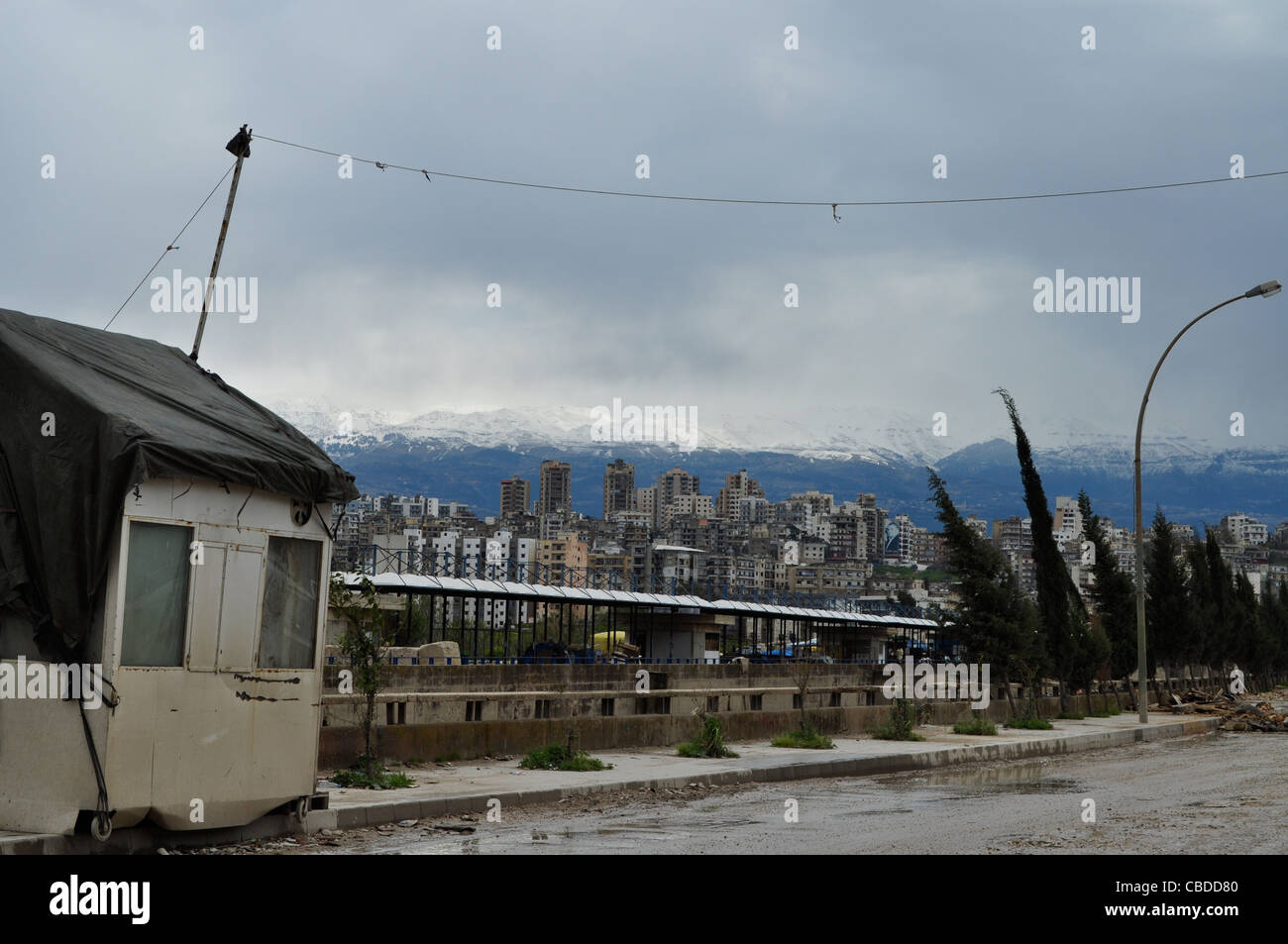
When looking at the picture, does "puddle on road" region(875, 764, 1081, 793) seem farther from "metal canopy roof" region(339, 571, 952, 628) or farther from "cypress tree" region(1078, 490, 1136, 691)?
→ "cypress tree" region(1078, 490, 1136, 691)

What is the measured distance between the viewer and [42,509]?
9312 mm

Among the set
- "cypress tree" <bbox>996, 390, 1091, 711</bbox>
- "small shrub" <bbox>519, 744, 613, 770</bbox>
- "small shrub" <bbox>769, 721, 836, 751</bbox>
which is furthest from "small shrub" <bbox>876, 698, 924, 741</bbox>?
"cypress tree" <bbox>996, 390, 1091, 711</bbox>

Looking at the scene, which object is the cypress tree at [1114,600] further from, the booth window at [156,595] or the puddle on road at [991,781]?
the booth window at [156,595]

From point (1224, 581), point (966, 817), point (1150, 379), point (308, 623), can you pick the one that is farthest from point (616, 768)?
point (1224, 581)

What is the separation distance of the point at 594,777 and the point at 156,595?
8.57 m

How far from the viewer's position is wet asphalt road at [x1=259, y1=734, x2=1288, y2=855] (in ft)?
35.5

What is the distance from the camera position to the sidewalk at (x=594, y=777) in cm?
957

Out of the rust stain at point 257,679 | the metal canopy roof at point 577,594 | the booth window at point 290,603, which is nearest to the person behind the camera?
the rust stain at point 257,679

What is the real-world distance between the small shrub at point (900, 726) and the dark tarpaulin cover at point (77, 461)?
60.5 ft

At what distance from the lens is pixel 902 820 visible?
517 inches

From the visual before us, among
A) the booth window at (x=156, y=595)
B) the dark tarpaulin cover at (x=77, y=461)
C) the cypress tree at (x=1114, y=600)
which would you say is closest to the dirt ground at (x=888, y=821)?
the booth window at (x=156, y=595)

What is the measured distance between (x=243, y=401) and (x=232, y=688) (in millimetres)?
3301

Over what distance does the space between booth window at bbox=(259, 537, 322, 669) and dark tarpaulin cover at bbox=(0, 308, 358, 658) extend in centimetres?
48
